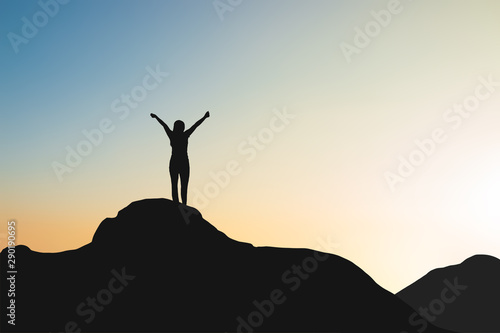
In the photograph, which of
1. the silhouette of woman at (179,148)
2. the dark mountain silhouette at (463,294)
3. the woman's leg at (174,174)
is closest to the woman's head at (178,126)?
the silhouette of woman at (179,148)

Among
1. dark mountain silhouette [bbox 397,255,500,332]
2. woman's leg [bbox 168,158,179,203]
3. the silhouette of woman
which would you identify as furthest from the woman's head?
dark mountain silhouette [bbox 397,255,500,332]

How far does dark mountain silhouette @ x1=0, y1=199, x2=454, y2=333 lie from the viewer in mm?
16484

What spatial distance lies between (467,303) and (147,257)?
55.7 meters

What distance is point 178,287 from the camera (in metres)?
17.0

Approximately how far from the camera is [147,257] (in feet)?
58.3

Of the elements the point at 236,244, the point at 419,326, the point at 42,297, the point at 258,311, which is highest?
the point at 236,244

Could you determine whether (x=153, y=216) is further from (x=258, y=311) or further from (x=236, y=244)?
(x=258, y=311)

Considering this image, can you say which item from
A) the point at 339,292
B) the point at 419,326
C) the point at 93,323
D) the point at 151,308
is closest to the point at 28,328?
the point at 93,323

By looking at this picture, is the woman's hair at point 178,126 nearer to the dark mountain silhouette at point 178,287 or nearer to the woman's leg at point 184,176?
the woman's leg at point 184,176

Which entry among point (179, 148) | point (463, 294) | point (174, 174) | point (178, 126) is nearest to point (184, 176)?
point (174, 174)

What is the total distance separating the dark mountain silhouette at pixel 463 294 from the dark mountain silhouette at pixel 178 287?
44.8 metres

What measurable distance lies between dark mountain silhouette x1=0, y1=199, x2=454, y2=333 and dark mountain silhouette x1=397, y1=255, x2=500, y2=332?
44.8 meters

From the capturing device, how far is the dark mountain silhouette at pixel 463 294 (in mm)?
59938

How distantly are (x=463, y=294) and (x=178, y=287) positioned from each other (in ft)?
188
